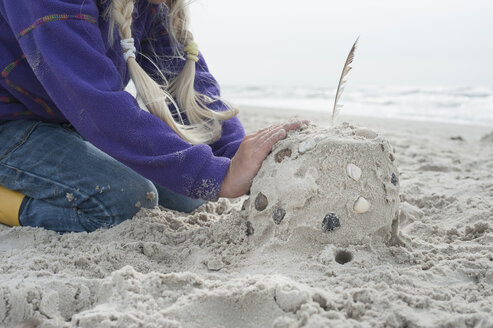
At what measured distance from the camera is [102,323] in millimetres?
1160

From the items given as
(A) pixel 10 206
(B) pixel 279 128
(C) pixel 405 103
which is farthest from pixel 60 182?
(C) pixel 405 103

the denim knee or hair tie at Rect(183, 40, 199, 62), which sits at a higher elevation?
hair tie at Rect(183, 40, 199, 62)

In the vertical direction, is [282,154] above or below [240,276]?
above

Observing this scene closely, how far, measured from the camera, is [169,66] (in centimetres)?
230

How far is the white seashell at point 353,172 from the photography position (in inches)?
63.2

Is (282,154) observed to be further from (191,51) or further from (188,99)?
(191,51)

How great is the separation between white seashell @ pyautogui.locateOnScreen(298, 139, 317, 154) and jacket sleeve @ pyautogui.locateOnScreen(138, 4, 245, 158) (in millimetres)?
592

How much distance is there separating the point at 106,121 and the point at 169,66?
73 centimetres

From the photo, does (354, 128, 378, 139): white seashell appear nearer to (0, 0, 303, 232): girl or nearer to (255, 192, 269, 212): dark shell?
(0, 0, 303, 232): girl

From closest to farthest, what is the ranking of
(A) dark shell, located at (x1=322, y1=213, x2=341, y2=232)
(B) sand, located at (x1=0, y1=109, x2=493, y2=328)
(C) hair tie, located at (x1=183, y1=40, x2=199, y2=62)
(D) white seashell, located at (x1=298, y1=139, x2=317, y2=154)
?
(B) sand, located at (x1=0, y1=109, x2=493, y2=328)
(A) dark shell, located at (x1=322, y1=213, x2=341, y2=232)
(D) white seashell, located at (x1=298, y1=139, x2=317, y2=154)
(C) hair tie, located at (x1=183, y1=40, x2=199, y2=62)

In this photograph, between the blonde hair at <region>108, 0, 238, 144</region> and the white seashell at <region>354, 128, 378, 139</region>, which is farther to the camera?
the blonde hair at <region>108, 0, 238, 144</region>

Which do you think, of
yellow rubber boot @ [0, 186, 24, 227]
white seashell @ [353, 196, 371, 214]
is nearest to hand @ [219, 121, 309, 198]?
white seashell @ [353, 196, 371, 214]

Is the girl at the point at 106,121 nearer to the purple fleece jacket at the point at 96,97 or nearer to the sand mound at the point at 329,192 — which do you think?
the purple fleece jacket at the point at 96,97

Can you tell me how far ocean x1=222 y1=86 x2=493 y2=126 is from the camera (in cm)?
791
